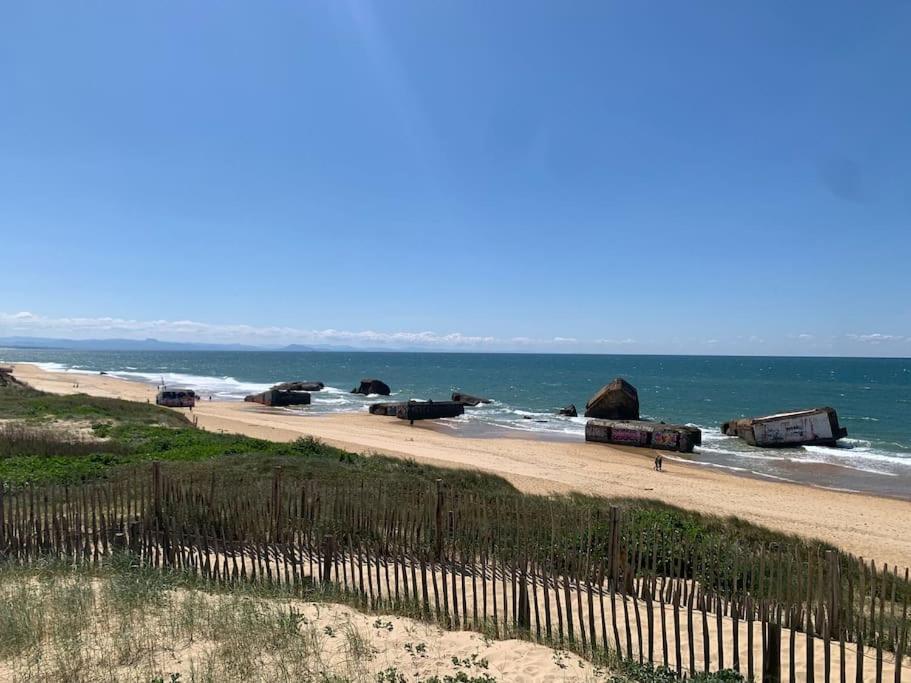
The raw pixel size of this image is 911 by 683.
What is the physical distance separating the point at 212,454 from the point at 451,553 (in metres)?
11.7

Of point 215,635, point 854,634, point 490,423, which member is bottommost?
point 490,423

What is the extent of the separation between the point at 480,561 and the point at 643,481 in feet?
61.0

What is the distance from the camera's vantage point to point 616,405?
49219 millimetres

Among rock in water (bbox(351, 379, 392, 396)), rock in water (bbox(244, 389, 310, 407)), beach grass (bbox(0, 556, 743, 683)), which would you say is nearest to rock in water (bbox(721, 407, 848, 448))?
beach grass (bbox(0, 556, 743, 683))

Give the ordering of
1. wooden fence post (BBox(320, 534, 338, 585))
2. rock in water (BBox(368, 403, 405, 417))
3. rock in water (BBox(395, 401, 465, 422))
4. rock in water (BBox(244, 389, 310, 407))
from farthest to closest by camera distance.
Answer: rock in water (BBox(244, 389, 310, 407)), rock in water (BBox(368, 403, 405, 417)), rock in water (BBox(395, 401, 465, 422)), wooden fence post (BBox(320, 534, 338, 585))

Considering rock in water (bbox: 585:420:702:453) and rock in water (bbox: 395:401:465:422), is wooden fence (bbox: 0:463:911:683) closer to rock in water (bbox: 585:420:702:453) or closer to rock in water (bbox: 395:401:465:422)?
rock in water (bbox: 585:420:702:453)

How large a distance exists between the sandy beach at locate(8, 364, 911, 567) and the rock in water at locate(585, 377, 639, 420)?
1328 cm

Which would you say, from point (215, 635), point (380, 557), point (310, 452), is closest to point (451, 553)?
point (380, 557)

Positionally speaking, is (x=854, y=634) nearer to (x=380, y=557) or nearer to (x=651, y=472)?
(x=380, y=557)

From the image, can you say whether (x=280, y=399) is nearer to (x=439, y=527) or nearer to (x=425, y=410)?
(x=425, y=410)

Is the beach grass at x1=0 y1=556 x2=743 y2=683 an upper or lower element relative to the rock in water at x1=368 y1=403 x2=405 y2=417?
upper

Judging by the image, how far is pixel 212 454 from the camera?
17.4m

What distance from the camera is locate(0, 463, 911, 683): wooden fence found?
21.9 ft

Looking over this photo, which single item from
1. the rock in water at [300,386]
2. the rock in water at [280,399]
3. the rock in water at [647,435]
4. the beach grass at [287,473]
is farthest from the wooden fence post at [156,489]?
the rock in water at [300,386]
